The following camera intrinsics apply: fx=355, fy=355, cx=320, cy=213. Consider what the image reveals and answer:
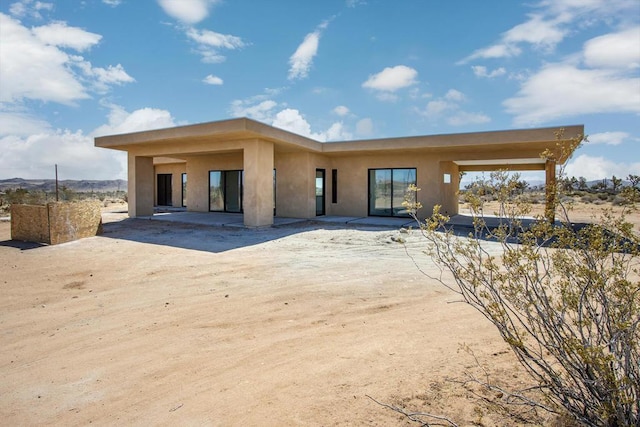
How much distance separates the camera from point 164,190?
23.8 m

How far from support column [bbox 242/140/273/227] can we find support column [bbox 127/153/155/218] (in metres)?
5.98

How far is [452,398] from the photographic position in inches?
102

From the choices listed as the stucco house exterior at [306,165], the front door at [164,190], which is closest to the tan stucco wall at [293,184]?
the stucco house exterior at [306,165]

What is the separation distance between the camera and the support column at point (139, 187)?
15.5 m

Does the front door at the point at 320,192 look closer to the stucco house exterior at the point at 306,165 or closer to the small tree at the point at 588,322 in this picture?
the stucco house exterior at the point at 306,165

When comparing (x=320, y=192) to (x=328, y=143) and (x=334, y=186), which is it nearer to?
(x=334, y=186)

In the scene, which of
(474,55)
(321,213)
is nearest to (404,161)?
(321,213)

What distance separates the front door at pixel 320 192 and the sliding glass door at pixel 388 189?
2226 mm

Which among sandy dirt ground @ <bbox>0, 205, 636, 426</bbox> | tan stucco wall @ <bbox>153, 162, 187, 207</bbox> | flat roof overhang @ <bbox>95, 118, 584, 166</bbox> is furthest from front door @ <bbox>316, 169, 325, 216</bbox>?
tan stucco wall @ <bbox>153, 162, 187, 207</bbox>

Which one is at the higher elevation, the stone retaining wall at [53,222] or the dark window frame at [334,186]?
the dark window frame at [334,186]

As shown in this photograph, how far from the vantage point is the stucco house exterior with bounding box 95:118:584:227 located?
481 inches

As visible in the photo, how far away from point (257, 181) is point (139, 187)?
6.72 meters

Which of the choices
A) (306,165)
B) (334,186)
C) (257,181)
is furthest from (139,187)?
(334,186)

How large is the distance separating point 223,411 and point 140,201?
15.0 meters
